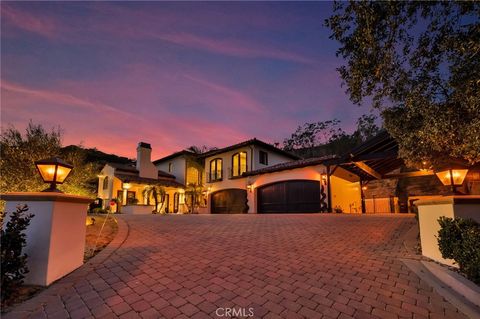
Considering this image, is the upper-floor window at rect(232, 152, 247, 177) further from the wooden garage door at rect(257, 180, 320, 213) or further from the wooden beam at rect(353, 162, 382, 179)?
the wooden beam at rect(353, 162, 382, 179)

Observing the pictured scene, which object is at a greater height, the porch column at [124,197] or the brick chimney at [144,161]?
the brick chimney at [144,161]

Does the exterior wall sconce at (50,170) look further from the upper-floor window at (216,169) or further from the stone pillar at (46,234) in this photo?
the upper-floor window at (216,169)

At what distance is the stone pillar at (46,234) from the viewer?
11.7ft

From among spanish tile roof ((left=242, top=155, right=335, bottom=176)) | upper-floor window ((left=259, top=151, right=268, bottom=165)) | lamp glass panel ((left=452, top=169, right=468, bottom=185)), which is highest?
upper-floor window ((left=259, top=151, right=268, bottom=165))

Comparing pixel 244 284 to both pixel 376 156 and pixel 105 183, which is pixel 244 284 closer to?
pixel 376 156

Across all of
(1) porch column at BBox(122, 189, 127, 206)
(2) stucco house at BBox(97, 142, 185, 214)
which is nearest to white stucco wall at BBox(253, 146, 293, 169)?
(2) stucco house at BBox(97, 142, 185, 214)

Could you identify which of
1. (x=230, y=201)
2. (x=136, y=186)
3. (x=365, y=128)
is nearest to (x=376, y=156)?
(x=230, y=201)

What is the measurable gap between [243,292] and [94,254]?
3462 mm

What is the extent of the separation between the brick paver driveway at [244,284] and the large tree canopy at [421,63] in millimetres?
3104

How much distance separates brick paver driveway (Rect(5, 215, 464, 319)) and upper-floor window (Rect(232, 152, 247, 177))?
16632 mm

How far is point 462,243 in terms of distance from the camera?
4172 millimetres

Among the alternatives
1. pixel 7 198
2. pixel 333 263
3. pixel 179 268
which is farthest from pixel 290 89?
pixel 7 198

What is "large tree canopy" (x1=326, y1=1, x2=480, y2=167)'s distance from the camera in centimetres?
469

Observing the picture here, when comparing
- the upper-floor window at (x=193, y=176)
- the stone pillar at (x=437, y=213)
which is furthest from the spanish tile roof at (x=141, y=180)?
the stone pillar at (x=437, y=213)
